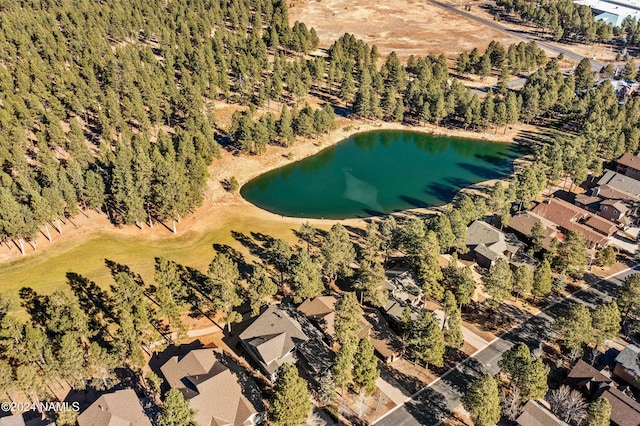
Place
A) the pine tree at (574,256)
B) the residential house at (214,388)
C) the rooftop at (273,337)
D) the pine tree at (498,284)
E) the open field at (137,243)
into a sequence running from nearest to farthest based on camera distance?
1. the residential house at (214,388)
2. the rooftop at (273,337)
3. the pine tree at (498,284)
4. the open field at (137,243)
5. the pine tree at (574,256)

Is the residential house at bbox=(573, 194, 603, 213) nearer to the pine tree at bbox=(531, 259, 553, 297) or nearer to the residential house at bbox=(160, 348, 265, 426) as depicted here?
the pine tree at bbox=(531, 259, 553, 297)

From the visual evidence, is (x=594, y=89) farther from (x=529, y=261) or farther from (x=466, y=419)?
(x=466, y=419)

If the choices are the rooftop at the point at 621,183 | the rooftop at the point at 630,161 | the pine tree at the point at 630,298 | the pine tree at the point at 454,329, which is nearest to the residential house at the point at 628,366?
the pine tree at the point at 630,298

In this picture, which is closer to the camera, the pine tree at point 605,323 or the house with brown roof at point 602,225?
the pine tree at point 605,323

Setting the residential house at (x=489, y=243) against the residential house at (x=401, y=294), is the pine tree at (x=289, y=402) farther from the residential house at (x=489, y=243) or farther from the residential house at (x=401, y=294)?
the residential house at (x=489, y=243)

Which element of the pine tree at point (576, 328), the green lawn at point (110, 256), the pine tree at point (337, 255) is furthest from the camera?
the green lawn at point (110, 256)

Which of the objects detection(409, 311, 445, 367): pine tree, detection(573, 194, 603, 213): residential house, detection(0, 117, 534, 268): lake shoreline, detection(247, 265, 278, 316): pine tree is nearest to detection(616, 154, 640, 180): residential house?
detection(573, 194, 603, 213): residential house

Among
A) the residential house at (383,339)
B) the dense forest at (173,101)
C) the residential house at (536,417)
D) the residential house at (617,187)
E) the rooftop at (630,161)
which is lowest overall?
the residential house at (383,339)
